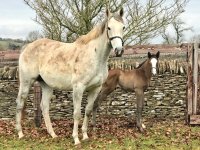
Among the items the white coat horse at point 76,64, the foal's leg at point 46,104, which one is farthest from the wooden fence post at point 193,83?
the foal's leg at point 46,104

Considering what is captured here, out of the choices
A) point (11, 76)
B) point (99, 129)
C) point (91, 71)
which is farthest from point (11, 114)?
point (91, 71)

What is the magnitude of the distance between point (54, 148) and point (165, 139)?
2.39m

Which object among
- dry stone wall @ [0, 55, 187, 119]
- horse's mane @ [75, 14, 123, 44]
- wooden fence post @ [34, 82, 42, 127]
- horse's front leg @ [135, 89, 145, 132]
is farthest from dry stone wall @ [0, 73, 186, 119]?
horse's mane @ [75, 14, 123, 44]

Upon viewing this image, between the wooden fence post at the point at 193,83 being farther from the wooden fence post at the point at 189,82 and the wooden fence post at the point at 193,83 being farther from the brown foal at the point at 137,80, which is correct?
the brown foal at the point at 137,80

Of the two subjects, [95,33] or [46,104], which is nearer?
[95,33]

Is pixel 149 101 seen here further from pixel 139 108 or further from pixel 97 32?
pixel 97 32

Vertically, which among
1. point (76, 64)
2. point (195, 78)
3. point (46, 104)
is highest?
point (76, 64)

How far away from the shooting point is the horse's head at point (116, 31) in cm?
710

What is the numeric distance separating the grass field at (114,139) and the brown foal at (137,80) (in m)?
0.54

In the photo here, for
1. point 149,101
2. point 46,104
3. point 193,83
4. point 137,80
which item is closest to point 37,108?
point 46,104

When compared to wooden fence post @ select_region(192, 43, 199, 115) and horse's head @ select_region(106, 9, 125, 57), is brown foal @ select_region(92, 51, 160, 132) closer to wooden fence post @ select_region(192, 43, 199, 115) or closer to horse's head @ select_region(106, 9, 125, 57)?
wooden fence post @ select_region(192, 43, 199, 115)

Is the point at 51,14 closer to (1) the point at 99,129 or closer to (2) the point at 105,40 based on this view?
(1) the point at 99,129

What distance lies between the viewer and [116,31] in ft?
23.9

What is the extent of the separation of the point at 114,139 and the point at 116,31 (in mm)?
2330
